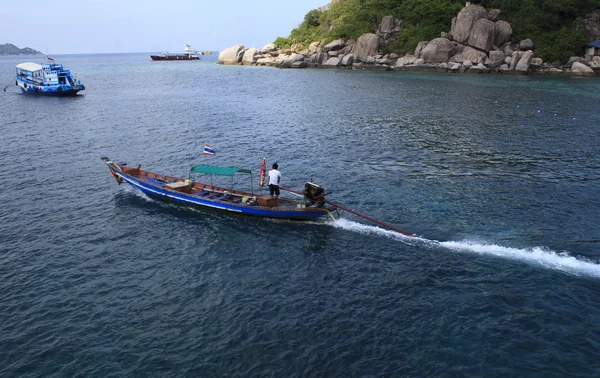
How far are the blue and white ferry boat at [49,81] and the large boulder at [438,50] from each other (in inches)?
3929

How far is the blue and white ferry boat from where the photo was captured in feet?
331

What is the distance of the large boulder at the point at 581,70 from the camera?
116750mm

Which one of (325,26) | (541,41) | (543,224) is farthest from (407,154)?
(325,26)

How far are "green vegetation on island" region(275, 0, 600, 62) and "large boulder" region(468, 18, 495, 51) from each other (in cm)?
946

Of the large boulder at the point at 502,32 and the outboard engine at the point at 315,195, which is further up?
the large boulder at the point at 502,32

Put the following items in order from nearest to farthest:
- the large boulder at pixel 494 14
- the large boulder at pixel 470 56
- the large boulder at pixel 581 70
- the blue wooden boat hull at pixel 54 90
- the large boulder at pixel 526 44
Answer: the blue wooden boat hull at pixel 54 90, the large boulder at pixel 581 70, the large boulder at pixel 526 44, the large boulder at pixel 470 56, the large boulder at pixel 494 14

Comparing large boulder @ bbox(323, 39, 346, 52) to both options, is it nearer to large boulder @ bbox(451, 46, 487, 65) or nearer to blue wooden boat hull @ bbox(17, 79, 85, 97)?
large boulder @ bbox(451, 46, 487, 65)

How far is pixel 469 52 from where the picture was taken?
13062 centimetres

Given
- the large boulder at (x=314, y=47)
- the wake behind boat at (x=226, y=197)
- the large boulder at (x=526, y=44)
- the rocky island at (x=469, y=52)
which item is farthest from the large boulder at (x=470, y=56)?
the wake behind boat at (x=226, y=197)

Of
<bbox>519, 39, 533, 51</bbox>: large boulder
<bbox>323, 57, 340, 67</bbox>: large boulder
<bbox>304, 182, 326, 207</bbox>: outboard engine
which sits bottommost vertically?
<bbox>304, 182, 326, 207</bbox>: outboard engine

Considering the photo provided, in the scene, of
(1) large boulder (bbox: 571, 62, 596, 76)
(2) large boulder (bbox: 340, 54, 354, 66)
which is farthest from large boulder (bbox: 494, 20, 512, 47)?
(2) large boulder (bbox: 340, 54, 354, 66)

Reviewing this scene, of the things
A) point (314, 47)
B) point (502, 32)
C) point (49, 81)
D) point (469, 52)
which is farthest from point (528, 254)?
point (314, 47)

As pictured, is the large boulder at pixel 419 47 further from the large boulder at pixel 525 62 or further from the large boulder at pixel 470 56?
the large boulder at pixel 525 62

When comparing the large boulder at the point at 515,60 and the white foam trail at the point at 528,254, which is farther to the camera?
the large boulder at the point at 515,60
